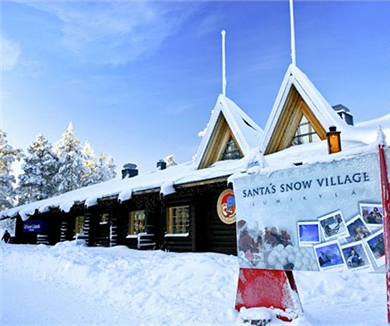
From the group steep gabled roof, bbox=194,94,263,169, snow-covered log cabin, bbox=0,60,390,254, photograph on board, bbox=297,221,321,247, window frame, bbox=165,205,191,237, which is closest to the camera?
photograph on board, bbox=297,221,321,247

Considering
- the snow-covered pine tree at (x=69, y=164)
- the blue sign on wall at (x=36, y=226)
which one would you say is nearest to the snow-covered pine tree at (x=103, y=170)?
the snow-covered pine tree at (x=69, y=164)

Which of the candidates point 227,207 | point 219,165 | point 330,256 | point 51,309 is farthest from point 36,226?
point 330,256

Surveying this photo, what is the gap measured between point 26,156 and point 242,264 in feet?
122

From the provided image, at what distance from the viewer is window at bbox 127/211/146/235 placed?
16625 millimetres

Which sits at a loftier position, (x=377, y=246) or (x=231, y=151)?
(x=231, y=151)

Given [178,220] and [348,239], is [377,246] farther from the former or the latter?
[178,220]

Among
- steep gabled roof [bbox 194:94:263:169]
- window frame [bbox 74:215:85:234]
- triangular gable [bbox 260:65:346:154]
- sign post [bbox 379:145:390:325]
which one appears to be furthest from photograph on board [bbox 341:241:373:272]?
window frame [bbox 74:215:85:234]

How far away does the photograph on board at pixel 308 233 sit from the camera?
4.32 metres

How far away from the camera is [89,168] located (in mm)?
43656

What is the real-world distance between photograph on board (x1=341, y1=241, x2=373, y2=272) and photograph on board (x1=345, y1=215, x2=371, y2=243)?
58 mm

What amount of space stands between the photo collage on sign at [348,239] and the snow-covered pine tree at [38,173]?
3627 centimetres

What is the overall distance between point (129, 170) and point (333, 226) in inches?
860

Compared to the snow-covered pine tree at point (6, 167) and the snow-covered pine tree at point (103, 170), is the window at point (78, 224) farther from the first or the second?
the snow-covered pine tree at point (103, 170)

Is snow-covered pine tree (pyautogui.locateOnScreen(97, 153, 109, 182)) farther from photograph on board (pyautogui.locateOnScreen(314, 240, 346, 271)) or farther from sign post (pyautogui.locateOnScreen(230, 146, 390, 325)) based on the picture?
photograph on board (pyautogui.locateOnScreen(314, 240, 346, 271))
